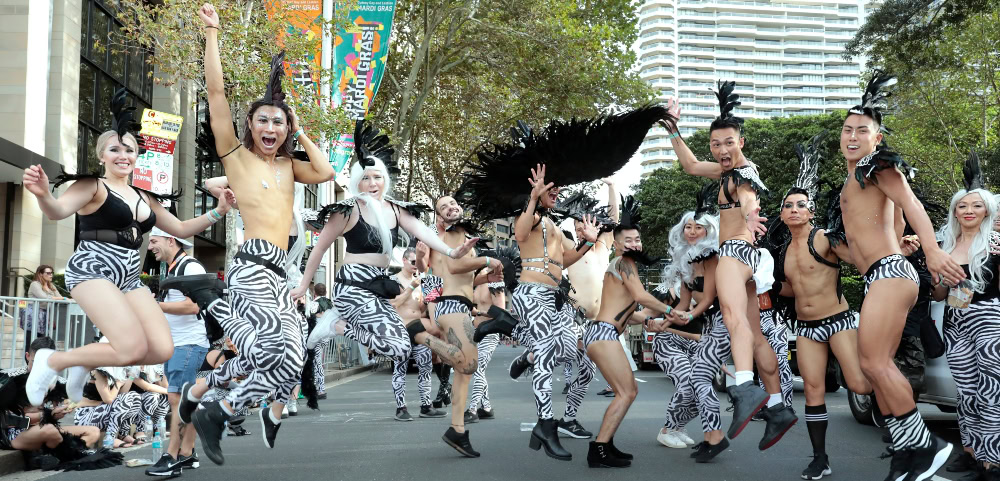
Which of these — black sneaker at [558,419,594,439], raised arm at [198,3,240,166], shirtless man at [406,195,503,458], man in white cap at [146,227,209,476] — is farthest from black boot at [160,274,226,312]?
Answer: black sneaker at [558,419,594,439]

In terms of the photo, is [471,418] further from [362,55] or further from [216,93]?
[362,55]

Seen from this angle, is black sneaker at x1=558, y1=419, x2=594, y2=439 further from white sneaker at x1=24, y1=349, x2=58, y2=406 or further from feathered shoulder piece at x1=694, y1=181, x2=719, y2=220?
white sneaker at x1=24, y1=349, x2=58, y2=406

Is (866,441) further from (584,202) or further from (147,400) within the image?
(147,400)

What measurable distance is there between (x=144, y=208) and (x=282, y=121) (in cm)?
114

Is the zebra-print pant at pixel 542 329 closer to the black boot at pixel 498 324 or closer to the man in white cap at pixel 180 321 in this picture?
the black boot at pixel 498 324

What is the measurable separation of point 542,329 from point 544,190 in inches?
42.3

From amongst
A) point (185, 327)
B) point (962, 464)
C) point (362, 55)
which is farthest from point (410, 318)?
point (362, 55)

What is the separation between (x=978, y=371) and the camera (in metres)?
6.47

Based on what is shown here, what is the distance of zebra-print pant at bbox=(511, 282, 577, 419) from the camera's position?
6914mm

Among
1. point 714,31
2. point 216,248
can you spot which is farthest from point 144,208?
point 714,31

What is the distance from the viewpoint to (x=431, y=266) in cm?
1023

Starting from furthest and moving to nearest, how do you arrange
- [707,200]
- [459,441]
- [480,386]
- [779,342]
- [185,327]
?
[480,386]
[779,342]
[707,200]
[185,327]
[459,441]

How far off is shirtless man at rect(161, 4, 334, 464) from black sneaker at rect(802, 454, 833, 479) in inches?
142

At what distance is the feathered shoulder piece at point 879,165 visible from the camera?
18.4 feet
